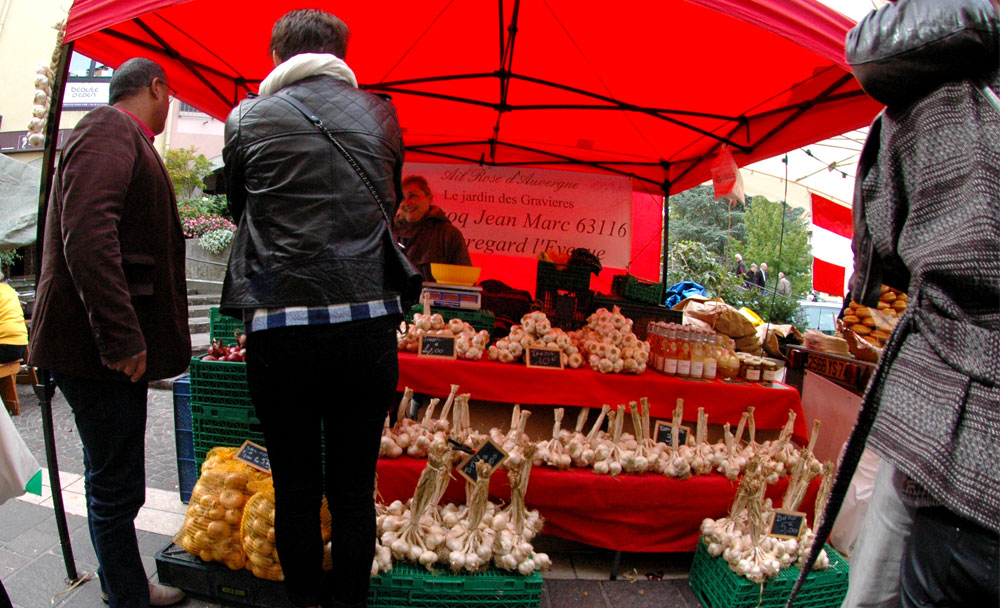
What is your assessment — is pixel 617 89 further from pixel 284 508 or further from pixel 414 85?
pixel 284 508

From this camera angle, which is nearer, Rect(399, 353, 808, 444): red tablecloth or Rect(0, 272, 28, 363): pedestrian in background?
Rect(399, 353, 808, 444): red tablecloth

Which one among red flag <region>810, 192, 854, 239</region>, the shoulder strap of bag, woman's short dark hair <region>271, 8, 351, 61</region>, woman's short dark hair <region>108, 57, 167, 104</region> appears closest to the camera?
the shoulder strap of bag

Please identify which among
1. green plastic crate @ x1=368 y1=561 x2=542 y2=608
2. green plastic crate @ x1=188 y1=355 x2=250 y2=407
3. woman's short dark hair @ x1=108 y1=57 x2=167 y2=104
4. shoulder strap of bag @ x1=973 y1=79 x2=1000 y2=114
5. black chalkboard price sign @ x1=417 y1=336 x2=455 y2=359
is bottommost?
green plastic crate @ x1=368 y1=561 x2=542 y2=608

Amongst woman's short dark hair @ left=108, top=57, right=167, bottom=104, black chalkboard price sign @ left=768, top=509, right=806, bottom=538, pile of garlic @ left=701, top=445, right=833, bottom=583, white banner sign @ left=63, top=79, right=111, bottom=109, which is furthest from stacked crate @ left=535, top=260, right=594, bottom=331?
white banner sign @ left=63, top=79, right=111, bottom=109

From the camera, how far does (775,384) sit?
3342 mm

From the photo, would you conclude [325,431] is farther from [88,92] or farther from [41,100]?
[88,92]

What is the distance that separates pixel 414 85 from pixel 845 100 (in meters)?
3.32

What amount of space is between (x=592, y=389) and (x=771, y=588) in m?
1.22

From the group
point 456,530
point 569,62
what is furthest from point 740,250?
point 456,530

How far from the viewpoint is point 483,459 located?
227cm

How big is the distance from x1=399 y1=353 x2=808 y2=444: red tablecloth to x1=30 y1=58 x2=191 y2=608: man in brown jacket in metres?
1.23

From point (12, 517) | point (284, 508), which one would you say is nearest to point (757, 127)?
point (284, 508)

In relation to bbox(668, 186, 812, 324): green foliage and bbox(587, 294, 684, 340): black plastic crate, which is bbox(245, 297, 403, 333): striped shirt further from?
bbox(668, 186, 812, 324): green foliage

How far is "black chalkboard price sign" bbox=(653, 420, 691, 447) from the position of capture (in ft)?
9.52
